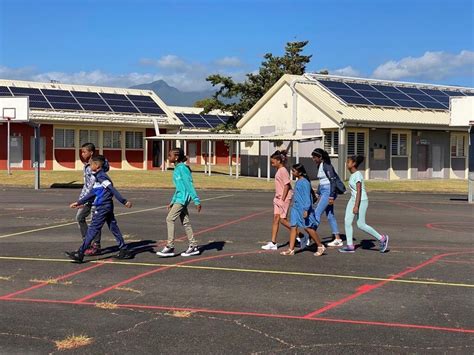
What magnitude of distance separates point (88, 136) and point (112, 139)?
1.65 meters

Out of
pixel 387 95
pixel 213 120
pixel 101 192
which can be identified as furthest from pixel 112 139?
pixel 101 192

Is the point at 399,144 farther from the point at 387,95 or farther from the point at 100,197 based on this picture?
the point at 100,197

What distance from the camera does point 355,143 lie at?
3073cm

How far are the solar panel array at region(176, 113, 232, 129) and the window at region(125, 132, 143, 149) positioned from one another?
745 cm

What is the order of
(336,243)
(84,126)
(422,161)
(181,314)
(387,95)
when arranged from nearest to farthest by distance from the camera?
(181,314) → (336,243) → (422,161) → (387,95) → (84,126)

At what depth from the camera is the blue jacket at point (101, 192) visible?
877cm

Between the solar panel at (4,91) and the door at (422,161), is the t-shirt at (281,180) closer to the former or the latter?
the door at (422,161)

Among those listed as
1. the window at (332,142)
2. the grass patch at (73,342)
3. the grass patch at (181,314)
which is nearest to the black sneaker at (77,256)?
the grass patch at (181,314)

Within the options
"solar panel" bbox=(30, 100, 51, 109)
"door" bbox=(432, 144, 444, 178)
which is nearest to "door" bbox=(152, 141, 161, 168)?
"solar panel" bbox=(30, 100, 51, 109)

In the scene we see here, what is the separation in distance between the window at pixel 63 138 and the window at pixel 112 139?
2210 mm

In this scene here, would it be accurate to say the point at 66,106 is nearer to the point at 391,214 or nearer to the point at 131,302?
the point at 391,214

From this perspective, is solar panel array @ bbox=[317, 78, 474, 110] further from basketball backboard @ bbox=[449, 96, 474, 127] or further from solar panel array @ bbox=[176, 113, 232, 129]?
solar panel array @ bbox=[176, 113, 232, 129]

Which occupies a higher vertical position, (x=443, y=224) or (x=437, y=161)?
(x=437, y=161)

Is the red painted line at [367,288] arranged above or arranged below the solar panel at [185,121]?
below
